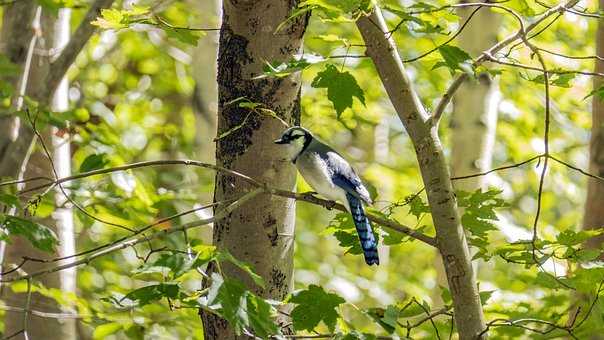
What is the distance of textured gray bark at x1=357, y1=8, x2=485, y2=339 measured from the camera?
231 centimetres

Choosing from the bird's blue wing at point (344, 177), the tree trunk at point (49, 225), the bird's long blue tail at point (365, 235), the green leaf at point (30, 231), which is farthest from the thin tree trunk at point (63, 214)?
the bird's long blue tail at point (365, 235)

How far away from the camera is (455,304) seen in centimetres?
237

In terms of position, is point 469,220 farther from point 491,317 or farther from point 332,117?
point 332,117

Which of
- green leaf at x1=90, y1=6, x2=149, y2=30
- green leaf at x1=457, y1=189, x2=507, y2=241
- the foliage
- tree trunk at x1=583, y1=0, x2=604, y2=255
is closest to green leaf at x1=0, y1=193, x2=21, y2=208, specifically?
the foliage

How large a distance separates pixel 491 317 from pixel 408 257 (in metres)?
6.14

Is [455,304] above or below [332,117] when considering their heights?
below

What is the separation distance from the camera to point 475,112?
182 inches

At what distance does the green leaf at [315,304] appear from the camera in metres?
2.23

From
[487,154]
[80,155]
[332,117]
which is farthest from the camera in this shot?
[80,155]

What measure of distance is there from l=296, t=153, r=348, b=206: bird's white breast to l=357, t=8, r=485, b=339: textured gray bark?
2.54 feet

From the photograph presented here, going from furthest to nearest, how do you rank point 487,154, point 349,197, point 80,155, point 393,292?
1. point 393,292
2. point 80,155
3. point 487,154
4. point 349,197

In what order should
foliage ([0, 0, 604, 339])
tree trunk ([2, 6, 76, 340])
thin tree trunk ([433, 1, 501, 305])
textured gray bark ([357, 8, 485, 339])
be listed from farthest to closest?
thin tree trunk ([433, 1, 501, 305])
tree trunk ([2, 6, 76, 340])
textured gray bark ([357, 8, 485, 339])
foliage ([0, 0, 604, 339])

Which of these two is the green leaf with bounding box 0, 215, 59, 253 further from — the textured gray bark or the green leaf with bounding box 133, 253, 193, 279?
the textured gray bark

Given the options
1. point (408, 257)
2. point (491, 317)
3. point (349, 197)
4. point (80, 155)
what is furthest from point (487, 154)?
point (408, 257)
